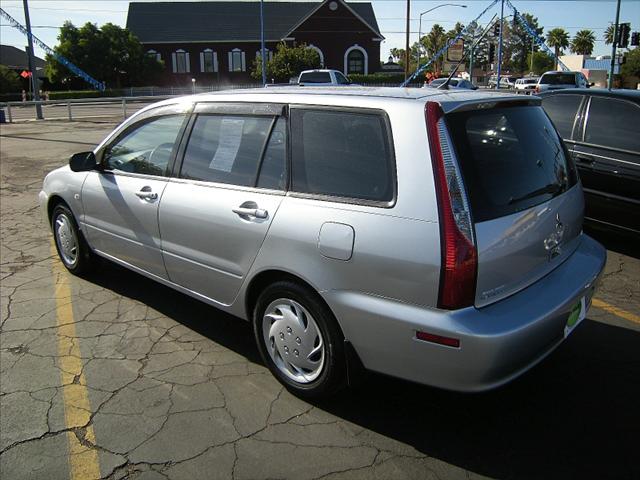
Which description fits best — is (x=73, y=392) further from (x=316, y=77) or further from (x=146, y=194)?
(x=316, y=77)

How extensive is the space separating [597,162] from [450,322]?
4101 millimetres

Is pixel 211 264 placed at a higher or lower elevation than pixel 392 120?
lower

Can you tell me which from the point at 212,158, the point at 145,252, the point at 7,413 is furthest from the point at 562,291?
the point at 7,413

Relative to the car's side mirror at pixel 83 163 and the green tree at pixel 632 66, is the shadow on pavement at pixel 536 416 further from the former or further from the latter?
the green tree at pixel 632 66

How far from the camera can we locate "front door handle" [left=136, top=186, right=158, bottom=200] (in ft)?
13.0

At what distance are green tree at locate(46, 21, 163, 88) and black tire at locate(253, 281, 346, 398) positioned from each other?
5595 cm

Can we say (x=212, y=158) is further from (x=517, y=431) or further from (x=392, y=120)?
(x=517, y=431)

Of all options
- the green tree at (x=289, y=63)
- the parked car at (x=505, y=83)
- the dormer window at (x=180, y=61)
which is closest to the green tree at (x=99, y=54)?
the dormer window at (x=180, y=61)

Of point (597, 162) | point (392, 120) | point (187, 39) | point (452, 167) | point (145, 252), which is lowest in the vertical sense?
point (145, 252)

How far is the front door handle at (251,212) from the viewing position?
320 cm

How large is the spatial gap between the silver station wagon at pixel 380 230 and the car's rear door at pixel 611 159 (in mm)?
2338

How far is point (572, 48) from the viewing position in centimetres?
10319

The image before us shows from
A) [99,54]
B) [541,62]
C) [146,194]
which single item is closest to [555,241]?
[146,194]

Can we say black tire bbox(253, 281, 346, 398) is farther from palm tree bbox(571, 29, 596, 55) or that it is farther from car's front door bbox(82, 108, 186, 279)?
palm tree bbox(571, 29, 596, 55)
